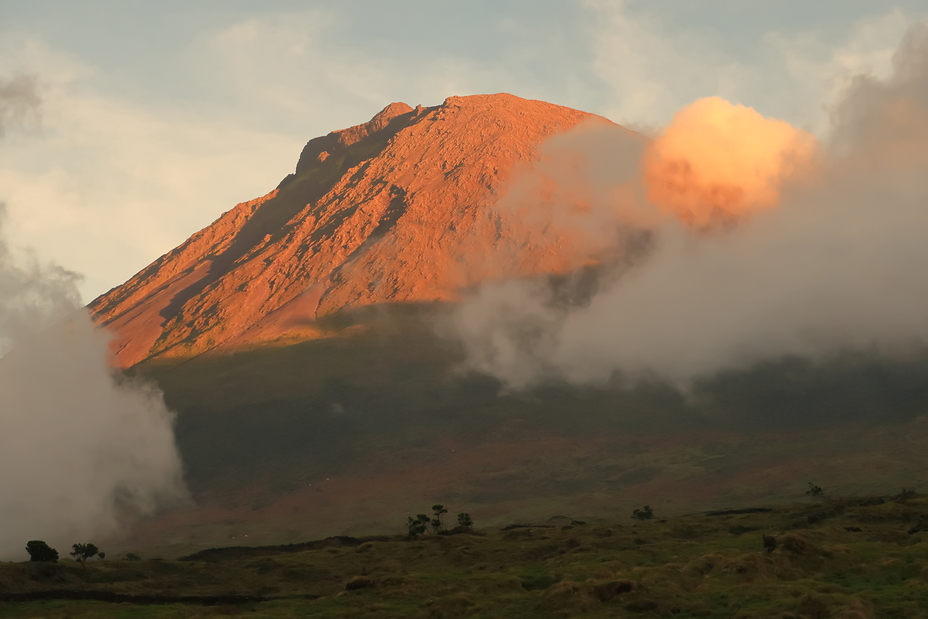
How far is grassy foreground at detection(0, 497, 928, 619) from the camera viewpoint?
2355 inches

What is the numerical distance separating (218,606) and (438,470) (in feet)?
415

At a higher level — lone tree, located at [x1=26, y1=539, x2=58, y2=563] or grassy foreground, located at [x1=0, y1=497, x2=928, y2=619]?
lone tree, located at [x1=26, y1=539, x2=58, y2=563]

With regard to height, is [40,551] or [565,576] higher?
[40,551]

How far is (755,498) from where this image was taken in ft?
516

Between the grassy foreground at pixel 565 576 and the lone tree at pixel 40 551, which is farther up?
the lone tree at pixel 40 551

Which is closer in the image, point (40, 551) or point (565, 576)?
point (565, 576)

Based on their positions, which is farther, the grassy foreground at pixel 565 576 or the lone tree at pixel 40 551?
the lone tree at pixel 40 551

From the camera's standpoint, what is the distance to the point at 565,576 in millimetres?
71000

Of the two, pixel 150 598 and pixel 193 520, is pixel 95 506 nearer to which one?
pixel 193 520

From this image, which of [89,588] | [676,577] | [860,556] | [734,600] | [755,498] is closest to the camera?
[734,600]

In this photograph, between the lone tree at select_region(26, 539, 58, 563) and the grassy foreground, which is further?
the lone tree at select_region(26, 539, 58, 563)

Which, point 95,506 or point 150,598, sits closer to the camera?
point 150,598

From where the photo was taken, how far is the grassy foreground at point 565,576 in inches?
Answer: 2355

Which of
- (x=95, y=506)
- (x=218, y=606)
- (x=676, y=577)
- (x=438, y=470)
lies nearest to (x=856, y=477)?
(x=438, y=470)
